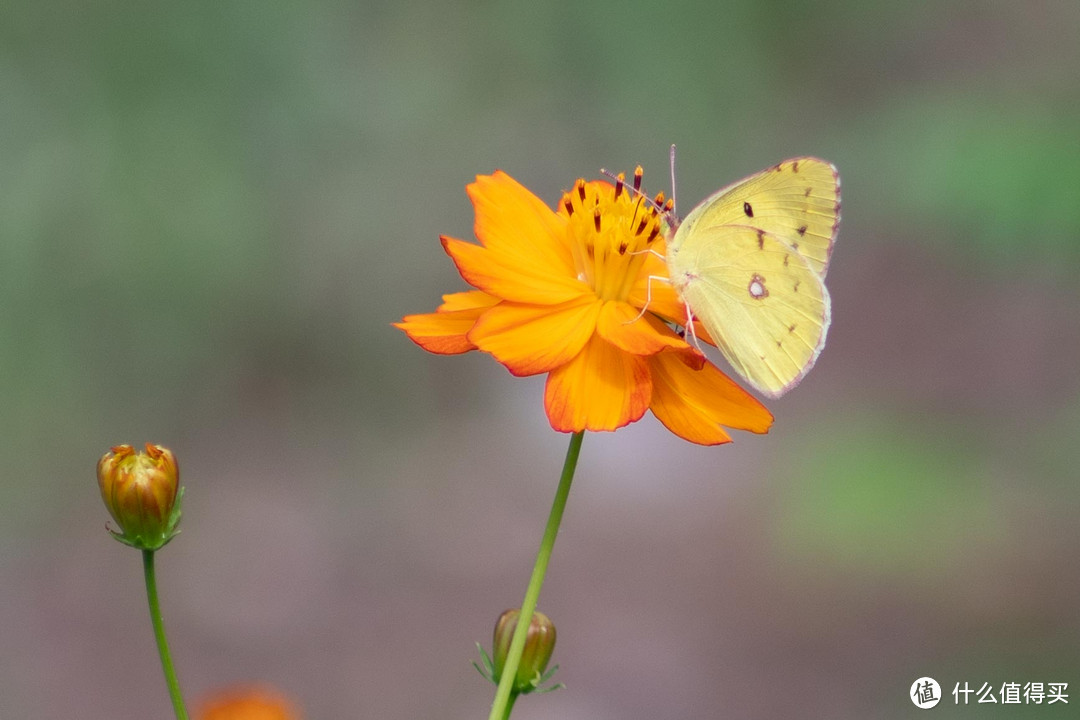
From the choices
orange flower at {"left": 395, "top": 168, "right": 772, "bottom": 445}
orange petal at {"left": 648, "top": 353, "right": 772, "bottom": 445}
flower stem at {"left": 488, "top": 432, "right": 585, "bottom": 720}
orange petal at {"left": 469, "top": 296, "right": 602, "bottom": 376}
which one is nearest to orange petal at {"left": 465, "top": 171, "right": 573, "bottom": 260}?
orange flower at {"left": 395, "top": 168, "right": 772, "bottom": 445}

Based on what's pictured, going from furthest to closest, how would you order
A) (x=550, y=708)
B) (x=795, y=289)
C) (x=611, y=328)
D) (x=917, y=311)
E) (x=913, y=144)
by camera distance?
(x=917, y=311) < (x=913, y=144) < (x=550, y=708) < (x=795, y=289) < (x=611, y=328)

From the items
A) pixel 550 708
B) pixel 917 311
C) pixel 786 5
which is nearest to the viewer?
pixel 550 708

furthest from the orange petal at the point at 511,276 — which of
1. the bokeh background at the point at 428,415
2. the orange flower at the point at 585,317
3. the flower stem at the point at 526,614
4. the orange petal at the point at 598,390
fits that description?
the bokeh background at the point at 428,415

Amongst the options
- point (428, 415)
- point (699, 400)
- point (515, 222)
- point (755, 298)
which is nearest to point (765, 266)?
point (755, 298)

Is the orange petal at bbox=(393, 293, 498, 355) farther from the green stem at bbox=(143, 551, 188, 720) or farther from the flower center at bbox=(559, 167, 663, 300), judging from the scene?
the green stem at bbox=(143, 551, 188, 720)

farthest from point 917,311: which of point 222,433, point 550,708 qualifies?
point 222,433

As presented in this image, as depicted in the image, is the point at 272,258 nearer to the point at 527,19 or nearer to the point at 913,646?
the point at 527,19

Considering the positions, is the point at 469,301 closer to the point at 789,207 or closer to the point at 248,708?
the point at 789,207
